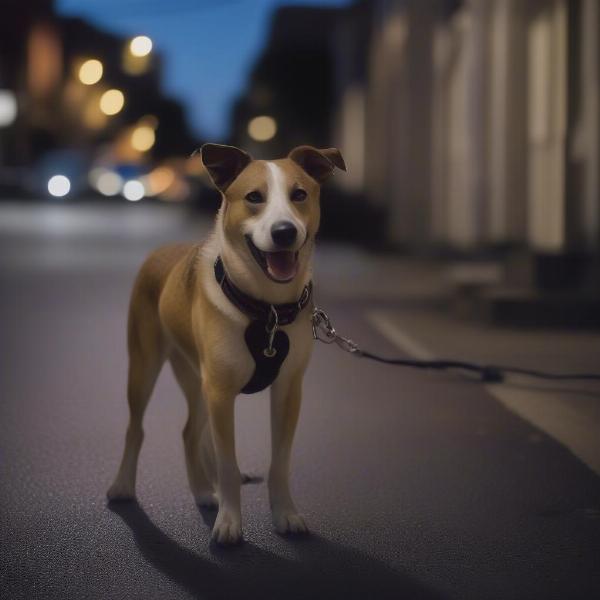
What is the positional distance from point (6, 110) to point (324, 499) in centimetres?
8477

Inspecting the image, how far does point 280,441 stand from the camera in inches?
245

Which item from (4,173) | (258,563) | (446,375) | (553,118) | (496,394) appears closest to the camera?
(258,563)

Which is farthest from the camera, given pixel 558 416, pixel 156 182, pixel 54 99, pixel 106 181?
pixel 156 182

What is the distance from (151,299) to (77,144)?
100 metres

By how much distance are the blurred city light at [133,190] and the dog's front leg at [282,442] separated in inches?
2803

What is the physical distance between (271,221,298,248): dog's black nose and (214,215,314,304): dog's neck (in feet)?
0.87

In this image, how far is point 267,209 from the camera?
572 cm

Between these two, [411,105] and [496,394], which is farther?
[411,105]

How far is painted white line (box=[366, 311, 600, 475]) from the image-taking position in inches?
324

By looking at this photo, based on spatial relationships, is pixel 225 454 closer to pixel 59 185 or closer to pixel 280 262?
pixel 280 262

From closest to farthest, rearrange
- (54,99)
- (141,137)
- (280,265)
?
(280,265), (54,99), (141,137)

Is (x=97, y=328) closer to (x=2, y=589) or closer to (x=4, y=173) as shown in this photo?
(x=2, y=589)

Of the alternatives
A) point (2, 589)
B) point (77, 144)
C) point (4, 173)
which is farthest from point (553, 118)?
point (77, 144)

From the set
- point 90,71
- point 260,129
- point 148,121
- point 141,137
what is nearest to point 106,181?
point 260,129
